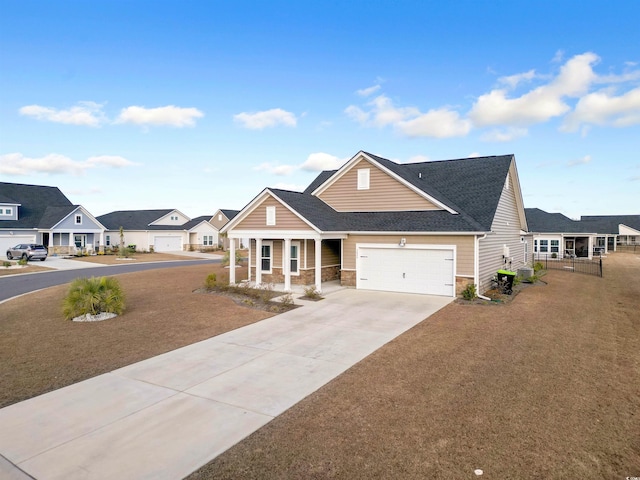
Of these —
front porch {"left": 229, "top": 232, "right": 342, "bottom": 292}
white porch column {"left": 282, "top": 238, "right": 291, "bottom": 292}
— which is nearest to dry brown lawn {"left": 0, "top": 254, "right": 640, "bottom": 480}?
white porch column {"left": 282, "top": 238, "right": 291, "bottom": 292}

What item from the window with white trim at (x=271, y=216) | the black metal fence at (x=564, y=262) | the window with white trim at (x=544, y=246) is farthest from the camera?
the window with white trim at (x=544, y=246)

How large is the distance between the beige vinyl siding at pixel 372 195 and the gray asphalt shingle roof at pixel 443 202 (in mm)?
371

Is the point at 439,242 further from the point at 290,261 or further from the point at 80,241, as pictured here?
the point at 80,241

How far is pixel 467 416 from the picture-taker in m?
5.80

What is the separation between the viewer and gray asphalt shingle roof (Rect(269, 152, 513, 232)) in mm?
16938

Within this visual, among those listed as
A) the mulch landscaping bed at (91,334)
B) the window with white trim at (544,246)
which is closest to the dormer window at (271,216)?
the mulch landscaping bed at (91,334)

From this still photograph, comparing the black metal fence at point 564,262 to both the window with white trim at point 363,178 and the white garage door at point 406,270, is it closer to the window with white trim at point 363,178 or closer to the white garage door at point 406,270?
the white garage door at point 406,270

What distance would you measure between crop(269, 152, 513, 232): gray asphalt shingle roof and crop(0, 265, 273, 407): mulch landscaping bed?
6232 mm

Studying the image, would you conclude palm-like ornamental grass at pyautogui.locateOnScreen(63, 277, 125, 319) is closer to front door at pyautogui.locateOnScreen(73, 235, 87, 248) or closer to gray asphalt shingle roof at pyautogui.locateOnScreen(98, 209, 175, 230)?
front door at pyautogui.locateOnScreen(73, 235, 87, 248)

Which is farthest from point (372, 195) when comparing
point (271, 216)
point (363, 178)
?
point (271, 216)

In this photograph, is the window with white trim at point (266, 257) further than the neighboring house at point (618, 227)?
No

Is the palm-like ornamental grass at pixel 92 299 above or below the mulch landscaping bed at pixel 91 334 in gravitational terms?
above

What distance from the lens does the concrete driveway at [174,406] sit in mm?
4672

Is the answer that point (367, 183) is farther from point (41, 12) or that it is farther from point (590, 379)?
point (41, 12)
